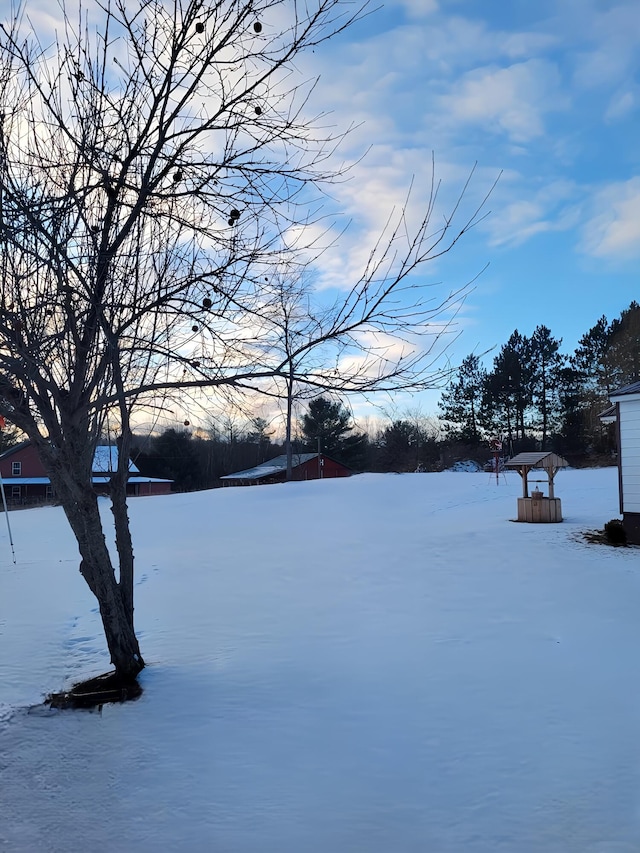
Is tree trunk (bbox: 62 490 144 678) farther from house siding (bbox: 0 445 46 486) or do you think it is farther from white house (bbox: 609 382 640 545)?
house siding (bbox: 0 445 46 486)

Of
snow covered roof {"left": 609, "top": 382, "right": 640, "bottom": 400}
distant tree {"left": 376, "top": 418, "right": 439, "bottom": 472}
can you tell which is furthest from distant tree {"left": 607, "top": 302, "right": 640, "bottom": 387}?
snow covered roof {"left": 609, "top": 382, "right": 640, "bottom": 400}

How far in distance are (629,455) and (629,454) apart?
0.06ft

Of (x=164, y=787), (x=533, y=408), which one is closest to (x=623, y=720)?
(x=164, y=787)

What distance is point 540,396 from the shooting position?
42688 millimetres

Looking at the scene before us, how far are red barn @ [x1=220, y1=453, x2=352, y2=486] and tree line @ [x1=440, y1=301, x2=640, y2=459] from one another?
849 centimetres

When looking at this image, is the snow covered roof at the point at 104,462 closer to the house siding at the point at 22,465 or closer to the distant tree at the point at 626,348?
the house siding at the point at 22,465

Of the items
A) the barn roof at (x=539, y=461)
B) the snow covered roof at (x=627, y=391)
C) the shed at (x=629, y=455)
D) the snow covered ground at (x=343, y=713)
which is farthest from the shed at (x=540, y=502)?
the snow covered ground at (x=343, y=713)

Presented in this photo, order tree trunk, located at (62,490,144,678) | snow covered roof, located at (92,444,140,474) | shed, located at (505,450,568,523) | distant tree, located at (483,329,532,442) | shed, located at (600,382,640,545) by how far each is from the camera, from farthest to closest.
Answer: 1. distant tree, located at (483,329,532,442)
2. shed, located at (505,450,568,523)
3. shed, located at (600,382,640,545)
4. snow covered roof, located at (92,444,140,474)
5. tree trunk, located at (62,490,144,678)

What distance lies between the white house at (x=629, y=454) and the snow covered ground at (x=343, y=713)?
1.18 m

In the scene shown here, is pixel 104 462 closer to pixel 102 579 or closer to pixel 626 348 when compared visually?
pixel 102 579

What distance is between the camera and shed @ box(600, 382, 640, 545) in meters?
12.4

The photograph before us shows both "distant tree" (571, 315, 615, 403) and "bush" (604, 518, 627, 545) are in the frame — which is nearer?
"bush" (604, 518, 627, 545)

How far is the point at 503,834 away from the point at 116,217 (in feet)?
14.8

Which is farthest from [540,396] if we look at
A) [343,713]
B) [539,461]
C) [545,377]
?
[343,713]
